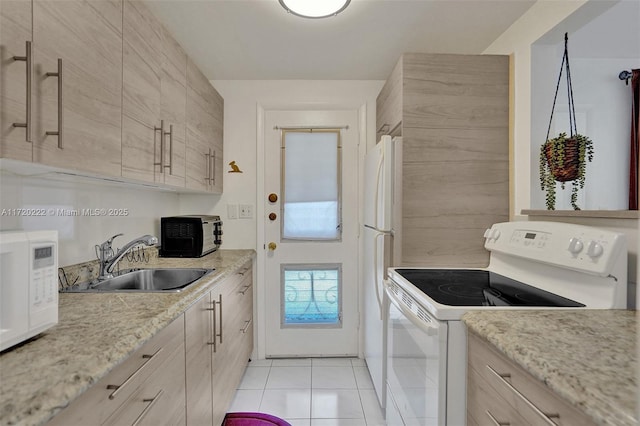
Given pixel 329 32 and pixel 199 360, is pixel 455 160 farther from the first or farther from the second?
pixel 199 360

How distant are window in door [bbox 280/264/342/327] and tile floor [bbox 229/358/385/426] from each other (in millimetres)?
328

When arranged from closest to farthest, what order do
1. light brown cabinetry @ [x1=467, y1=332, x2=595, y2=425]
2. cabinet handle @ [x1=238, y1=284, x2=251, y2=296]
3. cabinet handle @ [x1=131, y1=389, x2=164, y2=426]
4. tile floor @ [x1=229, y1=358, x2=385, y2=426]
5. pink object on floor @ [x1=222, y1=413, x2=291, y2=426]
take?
light brown cabinetry @ [x1=467, y1=332, x2=595, y2=425] < cabinet handle @ [x1=131, y1=389, x2=164, y2=426] < pink object on floor @ [x1=222, y1=413, x2=291, y2=426] < tile floor @ [x1=229, y1=358, x2=385, y2=426] < cabinet handle @ [x1=238, y1=284, x2=251, y2=296]

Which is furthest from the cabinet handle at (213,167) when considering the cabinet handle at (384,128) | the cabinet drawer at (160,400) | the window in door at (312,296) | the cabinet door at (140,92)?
the cabinet drawer at (160,400)

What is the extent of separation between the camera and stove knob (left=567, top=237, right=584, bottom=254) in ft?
3.86

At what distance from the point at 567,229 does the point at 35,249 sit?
1.76m

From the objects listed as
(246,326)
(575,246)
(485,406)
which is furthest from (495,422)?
(246,326)

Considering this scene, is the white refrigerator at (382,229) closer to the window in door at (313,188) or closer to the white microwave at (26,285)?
the window in door at (313,188)

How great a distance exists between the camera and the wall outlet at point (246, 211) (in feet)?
8.78

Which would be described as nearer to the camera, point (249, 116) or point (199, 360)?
point (199, 360)

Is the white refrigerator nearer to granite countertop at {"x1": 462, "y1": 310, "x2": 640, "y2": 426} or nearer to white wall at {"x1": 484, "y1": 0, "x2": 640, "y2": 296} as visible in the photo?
white wall at {"x1": 484, "y1": 0, "x2": 640, "y2": 296}

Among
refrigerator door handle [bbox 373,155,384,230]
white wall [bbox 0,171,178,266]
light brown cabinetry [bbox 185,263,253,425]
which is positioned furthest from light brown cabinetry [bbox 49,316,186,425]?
refrigerator door handle [bbox 373,155,384,230]

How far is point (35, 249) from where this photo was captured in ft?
2.50

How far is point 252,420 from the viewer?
1.86 meters

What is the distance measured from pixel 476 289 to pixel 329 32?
168cm
